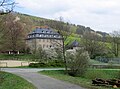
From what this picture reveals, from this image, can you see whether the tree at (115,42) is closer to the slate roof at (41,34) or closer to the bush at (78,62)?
the slate roof at (41,34)

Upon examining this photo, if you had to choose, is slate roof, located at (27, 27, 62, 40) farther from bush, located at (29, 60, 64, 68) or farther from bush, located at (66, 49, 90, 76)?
bush, located at (66, 49, 90, 76)

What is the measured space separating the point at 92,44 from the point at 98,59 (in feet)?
22.2

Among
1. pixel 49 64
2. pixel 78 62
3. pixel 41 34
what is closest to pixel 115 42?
pixel 49 64

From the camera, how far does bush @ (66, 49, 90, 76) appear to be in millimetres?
40047

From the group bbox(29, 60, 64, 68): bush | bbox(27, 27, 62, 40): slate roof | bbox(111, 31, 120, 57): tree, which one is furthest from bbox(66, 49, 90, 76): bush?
bbox(27, 27, 62, 40): slate roof

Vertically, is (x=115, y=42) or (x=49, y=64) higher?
(x=115, y=42)

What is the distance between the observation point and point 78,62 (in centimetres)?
4019

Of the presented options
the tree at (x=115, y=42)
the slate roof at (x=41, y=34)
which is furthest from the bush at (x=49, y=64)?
the slate roof at (x=41, y=34)

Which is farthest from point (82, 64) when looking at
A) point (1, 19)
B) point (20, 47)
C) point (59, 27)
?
point (20, 47)

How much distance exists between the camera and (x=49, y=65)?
56.3 metres

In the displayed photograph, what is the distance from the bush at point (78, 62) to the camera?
40.0 metres

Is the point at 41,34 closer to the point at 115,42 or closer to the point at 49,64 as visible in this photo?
the point at 115,42

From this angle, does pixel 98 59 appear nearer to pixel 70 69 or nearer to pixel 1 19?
pixel 70 69

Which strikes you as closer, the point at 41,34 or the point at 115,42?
the point at 115,42
